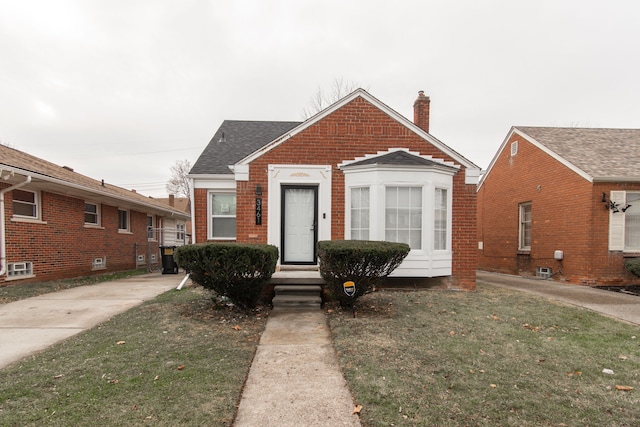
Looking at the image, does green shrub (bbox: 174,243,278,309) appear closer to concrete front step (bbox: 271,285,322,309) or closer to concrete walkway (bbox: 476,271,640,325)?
concrete front step (bbox: 271,285,322,309)

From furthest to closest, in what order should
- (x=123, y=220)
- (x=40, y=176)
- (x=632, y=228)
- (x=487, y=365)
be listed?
1. (x=123, y=220)
2. (x=632, y=228)
3. (x=40, y=176)
4. (x=487, y=365)

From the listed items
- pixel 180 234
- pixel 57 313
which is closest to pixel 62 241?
pixel 57 313

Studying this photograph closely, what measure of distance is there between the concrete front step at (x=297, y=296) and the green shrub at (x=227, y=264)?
965 mm

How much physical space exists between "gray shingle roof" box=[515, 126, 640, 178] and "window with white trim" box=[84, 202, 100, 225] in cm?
1674

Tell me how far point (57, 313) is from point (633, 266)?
14.1 m

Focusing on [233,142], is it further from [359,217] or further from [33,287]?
[33,287]

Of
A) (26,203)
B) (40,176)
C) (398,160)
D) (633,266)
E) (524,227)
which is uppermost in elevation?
(398,160)

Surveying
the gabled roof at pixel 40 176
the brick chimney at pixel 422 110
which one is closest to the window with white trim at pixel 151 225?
the gabled roof at pixel 40 176

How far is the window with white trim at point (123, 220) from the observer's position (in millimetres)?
15090

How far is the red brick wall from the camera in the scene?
9.48m

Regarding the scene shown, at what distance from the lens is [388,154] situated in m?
8.26

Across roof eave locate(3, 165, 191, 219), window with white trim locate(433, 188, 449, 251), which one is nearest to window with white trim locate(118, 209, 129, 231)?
roof eave locate(3, 165, 191, 219)

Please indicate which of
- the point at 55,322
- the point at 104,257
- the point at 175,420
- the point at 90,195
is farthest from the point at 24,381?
the point at 104,257

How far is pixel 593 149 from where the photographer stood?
11.4 m
